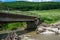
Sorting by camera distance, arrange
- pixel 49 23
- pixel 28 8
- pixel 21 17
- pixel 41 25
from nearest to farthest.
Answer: pixel 21 17 < pixel 41 25 < pixel 49 23 < pixel 28 8

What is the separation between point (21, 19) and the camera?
63094 mm

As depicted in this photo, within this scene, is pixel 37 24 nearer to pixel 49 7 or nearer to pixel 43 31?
pixel 43 31

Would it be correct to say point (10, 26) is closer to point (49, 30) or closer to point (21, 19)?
point (21, 19)

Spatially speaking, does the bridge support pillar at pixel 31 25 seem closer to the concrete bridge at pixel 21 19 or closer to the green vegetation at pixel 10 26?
the concrete bridge at pixel 21 19

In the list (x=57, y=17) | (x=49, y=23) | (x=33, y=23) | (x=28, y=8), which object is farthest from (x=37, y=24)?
(x=28, y=8)

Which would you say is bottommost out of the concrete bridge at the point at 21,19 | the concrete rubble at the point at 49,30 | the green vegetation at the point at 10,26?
the green vegetation at the point at 10,26

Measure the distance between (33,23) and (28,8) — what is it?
39.7 meters

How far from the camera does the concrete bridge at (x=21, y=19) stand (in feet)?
179

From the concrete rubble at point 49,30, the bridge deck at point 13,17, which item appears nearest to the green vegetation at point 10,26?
the bridge deck at point 13,17

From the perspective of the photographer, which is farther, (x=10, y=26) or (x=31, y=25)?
(x=31, y=25)

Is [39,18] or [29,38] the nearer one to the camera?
[29,38]

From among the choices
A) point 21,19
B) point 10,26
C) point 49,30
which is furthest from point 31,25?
point 49,30

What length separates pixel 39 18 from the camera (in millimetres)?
72062

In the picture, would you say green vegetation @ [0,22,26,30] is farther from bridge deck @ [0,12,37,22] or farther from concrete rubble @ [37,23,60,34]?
concrete rubble @ [37,23,60,34]
